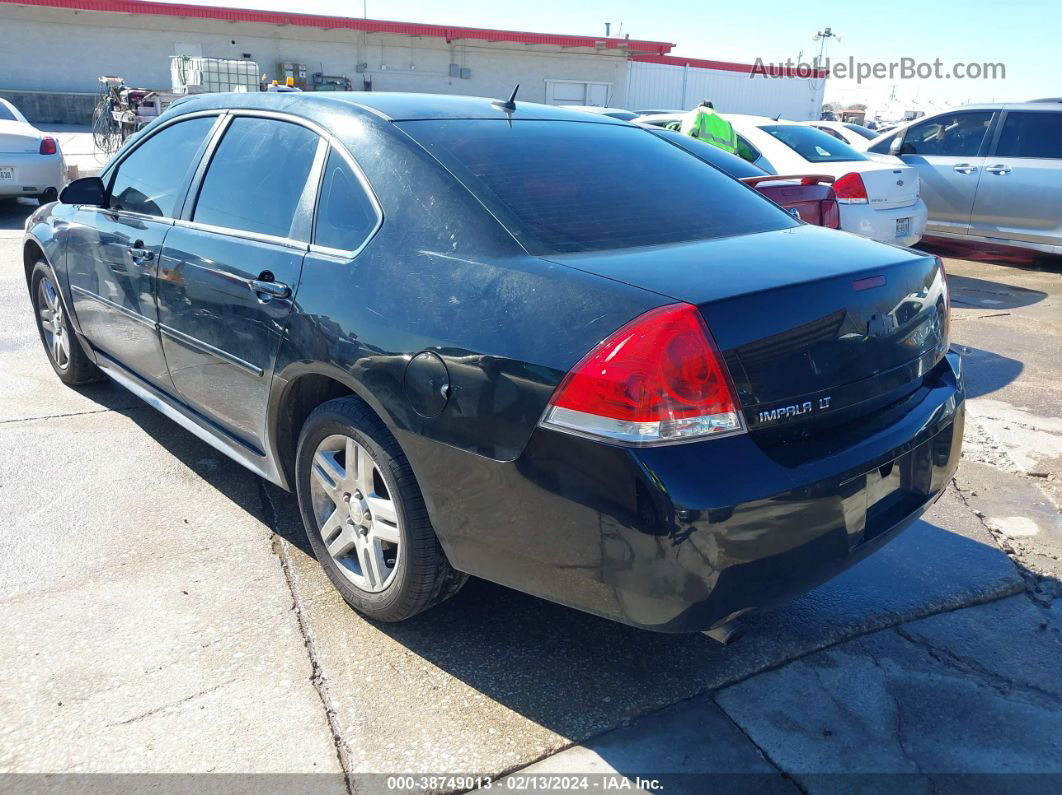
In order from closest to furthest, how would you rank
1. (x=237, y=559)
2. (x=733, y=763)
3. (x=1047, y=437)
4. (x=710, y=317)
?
(x=710, y=317) → (x=733, y=763) → (x=237, y=559) → (x=1047, y=437)

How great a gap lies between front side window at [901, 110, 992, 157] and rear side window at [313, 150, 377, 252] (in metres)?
9.13

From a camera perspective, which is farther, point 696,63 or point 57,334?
point 696,63

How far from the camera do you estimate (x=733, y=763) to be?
90.1 inches

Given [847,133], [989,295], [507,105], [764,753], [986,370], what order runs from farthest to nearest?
[847,133], [989,295], [986,370], [507,105], [764,753]

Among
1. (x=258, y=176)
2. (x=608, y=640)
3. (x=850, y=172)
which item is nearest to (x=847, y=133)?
(x=850, y=172)

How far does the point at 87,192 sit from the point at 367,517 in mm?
2570

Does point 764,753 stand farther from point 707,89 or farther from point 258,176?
point 707,89

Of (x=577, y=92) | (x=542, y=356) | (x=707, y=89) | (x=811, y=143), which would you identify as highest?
(x=707, y=89)

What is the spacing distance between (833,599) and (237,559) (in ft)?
7.12

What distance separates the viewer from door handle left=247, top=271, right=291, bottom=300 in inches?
111

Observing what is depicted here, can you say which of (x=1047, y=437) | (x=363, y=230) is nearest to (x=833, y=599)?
(x=363, y=230)

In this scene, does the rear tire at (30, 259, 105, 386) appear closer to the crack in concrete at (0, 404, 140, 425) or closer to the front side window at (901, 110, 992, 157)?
the crack in concrete at (0, 404, 140, 425)

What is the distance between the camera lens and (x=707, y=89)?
38.7m

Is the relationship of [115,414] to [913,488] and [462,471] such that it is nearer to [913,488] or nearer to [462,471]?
[462,471]
